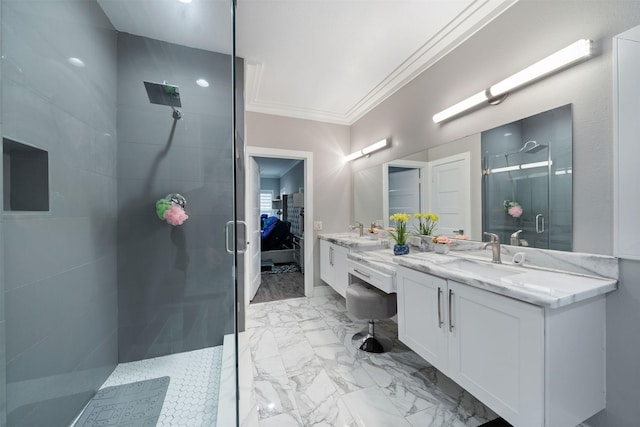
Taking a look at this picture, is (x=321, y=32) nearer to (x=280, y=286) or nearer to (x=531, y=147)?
(x=531, y=147)

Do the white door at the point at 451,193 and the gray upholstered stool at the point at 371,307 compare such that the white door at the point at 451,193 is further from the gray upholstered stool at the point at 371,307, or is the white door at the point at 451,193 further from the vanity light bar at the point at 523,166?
the gray upholstered stool at the point at 371,307

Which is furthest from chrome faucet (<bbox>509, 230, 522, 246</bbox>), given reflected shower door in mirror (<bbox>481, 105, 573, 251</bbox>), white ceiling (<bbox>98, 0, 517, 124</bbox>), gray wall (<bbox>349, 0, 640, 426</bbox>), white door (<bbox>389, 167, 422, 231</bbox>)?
white ceiling (<bbox>98, 0, 517, 124</bbox>)

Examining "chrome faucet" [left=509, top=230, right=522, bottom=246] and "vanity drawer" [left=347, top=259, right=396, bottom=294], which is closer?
"chrome faucet" [left=509, top=230, right=522, bottom=246]

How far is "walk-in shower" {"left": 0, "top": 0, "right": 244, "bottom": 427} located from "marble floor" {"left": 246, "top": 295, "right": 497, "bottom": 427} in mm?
285

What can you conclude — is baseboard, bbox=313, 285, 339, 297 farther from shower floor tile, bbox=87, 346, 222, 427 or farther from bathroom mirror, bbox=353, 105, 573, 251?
bathroom mirror, bbox=353, 105, 573, 251

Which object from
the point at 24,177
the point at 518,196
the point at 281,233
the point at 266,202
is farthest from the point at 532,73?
the point at 266,202

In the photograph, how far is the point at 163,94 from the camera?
173 cm

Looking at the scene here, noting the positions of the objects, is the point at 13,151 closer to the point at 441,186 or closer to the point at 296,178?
the point at 441,186

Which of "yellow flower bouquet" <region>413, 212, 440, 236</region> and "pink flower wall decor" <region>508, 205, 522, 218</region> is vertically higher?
"pink flower wall decor" <region>508, 205, 522, 218</region>

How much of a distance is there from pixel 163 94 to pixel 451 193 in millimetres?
2369

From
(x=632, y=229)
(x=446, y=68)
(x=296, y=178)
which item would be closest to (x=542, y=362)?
(x=632, y=229)

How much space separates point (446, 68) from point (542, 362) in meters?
2.05

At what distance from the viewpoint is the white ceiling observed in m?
1.56

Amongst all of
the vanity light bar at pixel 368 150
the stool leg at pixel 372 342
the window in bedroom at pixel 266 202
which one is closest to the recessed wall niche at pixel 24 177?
the stool leg at pixel 372 342
